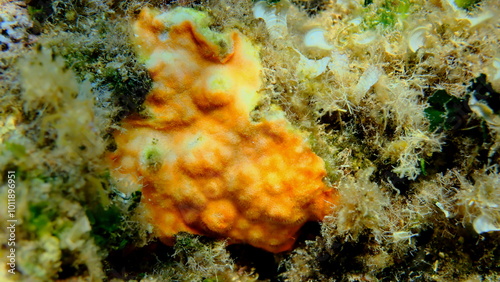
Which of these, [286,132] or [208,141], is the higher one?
[286,132]

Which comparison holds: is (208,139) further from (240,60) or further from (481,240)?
(481,240)

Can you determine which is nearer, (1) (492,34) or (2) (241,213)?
(1) (492,34)

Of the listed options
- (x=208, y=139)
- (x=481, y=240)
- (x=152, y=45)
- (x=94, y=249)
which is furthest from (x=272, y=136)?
(x=481, y=240)

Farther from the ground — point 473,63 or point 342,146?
point 473,63
